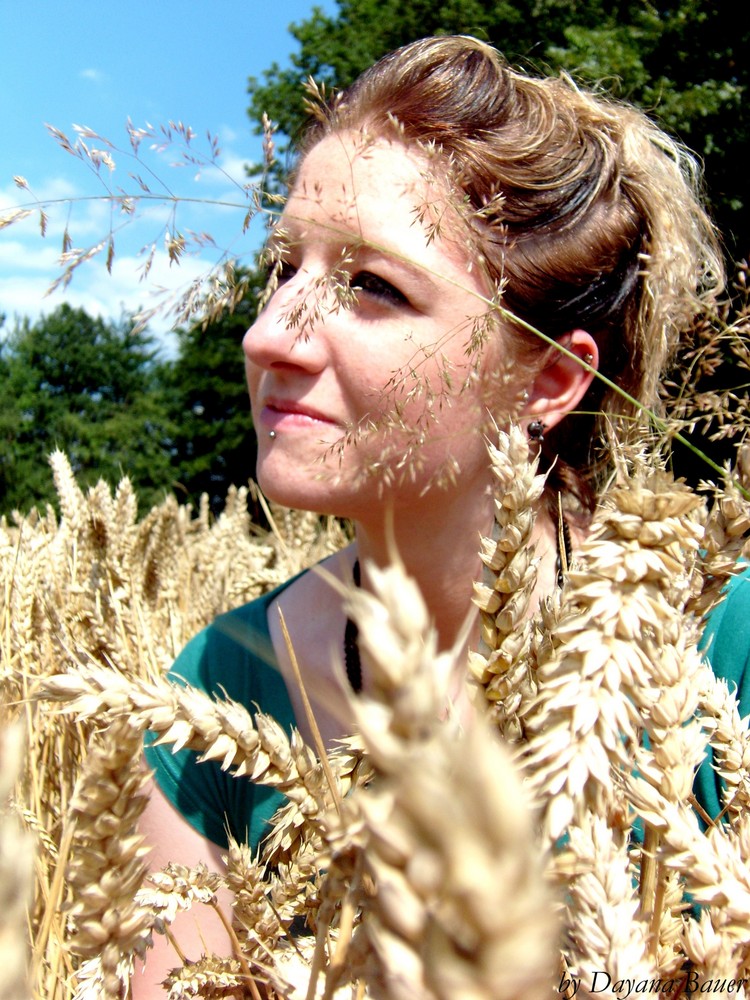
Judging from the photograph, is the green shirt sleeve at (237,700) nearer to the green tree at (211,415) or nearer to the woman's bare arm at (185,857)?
the woman's bare arm at (185,857)

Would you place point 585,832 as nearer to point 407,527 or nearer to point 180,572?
point 407,527

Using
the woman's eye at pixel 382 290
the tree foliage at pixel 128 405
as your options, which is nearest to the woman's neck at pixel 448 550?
the woman's eye at pixel 382 290

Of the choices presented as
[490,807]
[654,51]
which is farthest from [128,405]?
[490,807]

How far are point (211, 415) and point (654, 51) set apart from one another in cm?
1669

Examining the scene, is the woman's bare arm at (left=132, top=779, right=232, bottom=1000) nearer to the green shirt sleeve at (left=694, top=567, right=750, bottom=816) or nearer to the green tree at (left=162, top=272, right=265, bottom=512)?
the green shirt sleeve at (left=694, top=567, right=750, bottom=816)

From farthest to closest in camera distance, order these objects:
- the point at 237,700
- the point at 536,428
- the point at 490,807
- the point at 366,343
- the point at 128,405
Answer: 1. the point at 128,405
2. the point at 237,700
3. the point at 536,428
4. the point at 366,343
5. the point at 490,807

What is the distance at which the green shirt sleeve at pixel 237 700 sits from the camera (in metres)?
1.58

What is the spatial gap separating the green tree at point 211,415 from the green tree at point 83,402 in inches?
22.7

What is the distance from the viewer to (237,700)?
1718 millimetres

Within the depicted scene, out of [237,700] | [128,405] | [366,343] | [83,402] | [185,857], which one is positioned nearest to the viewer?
[366,343]

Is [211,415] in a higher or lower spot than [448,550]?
higher

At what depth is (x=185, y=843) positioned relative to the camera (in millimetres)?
1561

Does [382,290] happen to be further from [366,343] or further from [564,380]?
[564,380]

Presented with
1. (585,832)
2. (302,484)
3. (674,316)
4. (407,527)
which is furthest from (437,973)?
(674,316)
